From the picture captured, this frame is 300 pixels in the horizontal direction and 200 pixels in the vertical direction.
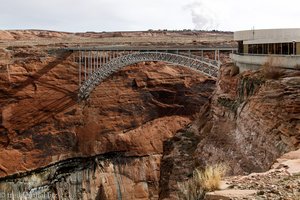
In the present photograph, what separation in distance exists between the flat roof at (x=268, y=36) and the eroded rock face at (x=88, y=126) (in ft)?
69.3

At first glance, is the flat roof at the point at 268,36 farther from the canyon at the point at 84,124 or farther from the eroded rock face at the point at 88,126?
the eroded rock face at the point at 88,126

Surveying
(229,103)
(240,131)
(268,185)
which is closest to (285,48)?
(229,103)

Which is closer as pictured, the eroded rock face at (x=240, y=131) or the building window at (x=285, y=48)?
the eroded rock face at (x=240, y=131)

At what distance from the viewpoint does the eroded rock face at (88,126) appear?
40.8 metres

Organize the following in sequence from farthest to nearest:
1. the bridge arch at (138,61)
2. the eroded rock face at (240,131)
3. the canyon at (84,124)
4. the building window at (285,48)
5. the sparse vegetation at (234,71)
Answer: the canyon at (84,124) < the bridge arch at (138,61) < the sparse vegetation at (234,71) < the building window at (285,48) < the eroded rock face at (240,131)

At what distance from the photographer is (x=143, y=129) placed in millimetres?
44750

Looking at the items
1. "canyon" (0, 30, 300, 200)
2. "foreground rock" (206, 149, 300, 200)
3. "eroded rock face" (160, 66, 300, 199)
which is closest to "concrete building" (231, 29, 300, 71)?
"eroded rock face" (160, 66, 300, 199)

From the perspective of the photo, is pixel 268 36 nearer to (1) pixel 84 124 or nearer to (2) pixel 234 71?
(2) pixel 234 71

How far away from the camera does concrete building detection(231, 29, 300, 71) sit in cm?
1816

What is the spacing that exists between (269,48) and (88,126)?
27122 mm

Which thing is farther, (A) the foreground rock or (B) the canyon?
(B) the canyon

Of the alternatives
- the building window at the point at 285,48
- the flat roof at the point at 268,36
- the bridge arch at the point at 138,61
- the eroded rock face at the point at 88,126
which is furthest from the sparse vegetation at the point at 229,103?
the eroded rock face at the point at 88,126

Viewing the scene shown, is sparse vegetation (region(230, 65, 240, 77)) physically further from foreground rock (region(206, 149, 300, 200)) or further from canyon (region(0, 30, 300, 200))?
canyon (region(0, 30, 300, 200))

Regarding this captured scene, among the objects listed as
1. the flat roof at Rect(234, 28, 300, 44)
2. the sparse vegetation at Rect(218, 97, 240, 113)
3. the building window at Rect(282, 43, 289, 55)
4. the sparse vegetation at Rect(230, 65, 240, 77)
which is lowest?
the sparse vegetation at Rect(218, 97, 240, 113)
